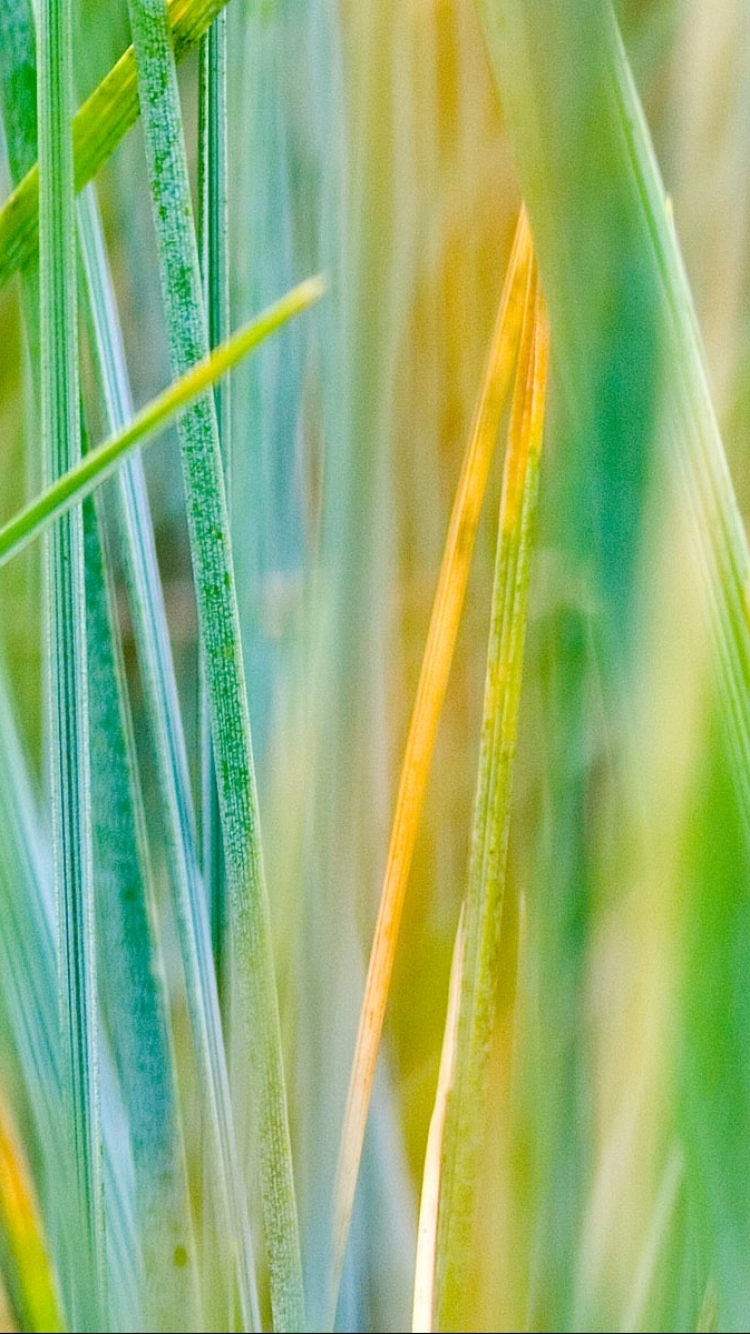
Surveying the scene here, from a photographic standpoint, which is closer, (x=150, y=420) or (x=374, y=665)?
(x=150, y=420)

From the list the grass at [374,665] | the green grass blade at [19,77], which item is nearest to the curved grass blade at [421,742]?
the grass at [374,665]

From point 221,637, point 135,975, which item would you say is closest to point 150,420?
point 221,637

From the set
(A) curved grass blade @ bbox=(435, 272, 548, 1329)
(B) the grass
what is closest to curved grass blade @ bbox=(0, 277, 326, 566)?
(B) the grass

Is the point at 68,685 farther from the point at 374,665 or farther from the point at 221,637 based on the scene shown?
the point at 374,665

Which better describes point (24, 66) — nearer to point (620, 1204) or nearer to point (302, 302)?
point (302, 302)

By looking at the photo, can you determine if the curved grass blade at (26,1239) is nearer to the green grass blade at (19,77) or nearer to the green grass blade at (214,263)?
the green grass blade at (214,263)

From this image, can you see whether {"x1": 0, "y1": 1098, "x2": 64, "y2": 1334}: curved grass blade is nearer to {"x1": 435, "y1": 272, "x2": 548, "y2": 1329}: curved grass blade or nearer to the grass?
the grass

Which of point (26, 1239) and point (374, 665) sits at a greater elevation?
point (374, 665)

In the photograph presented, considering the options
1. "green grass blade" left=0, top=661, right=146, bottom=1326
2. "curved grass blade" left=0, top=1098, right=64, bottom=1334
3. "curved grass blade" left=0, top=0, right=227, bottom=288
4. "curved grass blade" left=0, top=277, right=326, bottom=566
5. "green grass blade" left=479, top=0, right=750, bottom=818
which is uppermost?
"curved grass blade" left=0, top=0, right=227, bottom=288
